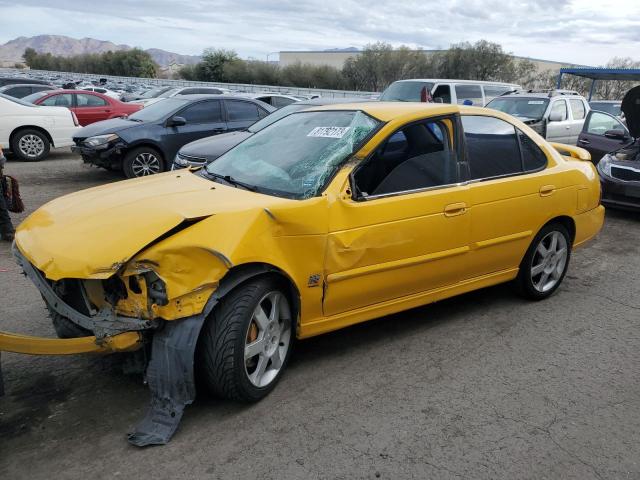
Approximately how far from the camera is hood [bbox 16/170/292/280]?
2768 mm

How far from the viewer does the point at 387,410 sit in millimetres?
3160

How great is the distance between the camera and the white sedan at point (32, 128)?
446 inches

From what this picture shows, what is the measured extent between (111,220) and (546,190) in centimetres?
339

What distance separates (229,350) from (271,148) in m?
1.69

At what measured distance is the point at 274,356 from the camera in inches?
131

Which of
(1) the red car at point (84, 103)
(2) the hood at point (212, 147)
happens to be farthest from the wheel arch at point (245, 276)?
(1) the red car at point (84, 103)

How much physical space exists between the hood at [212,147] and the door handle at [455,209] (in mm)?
4274

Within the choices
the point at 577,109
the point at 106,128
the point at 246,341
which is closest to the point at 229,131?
the point at 106,128

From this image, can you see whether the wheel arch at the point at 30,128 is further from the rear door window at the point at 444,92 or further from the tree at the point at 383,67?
the tree at the point at 383,67

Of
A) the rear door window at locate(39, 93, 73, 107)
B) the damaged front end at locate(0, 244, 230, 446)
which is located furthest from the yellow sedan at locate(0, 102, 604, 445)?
the rear door window at locate(39, 93, 73, 107)

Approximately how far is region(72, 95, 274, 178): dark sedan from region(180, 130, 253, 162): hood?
1574 millimetres

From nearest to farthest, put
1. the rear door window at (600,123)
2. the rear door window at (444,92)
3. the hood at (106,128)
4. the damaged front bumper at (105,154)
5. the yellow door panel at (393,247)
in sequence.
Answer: the yellow door panel at (393,247)
the damaged front bumper at (105,154)
the hood at (106,128)
the rear door window at (600,123)
the rear door window at (444,92)

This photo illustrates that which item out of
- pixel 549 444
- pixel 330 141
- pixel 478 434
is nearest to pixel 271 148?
pixel 330 141

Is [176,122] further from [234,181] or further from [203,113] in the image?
[234,181]
